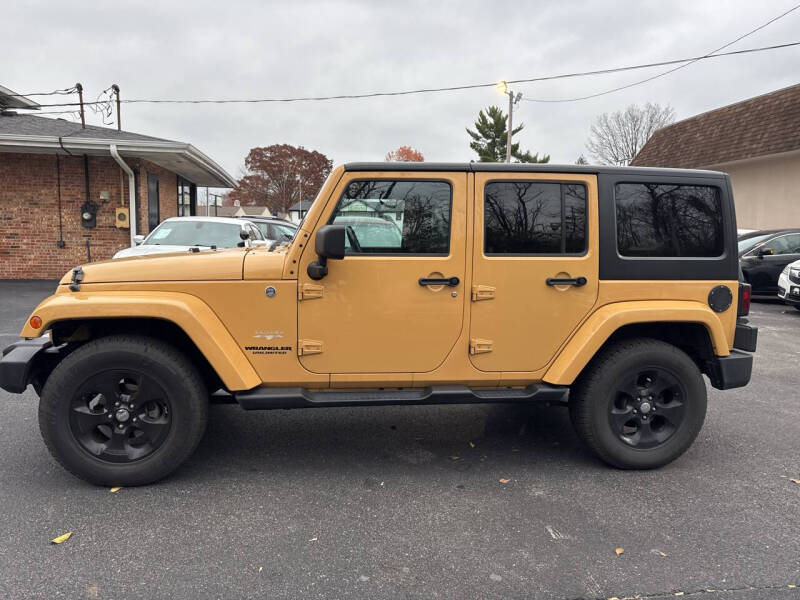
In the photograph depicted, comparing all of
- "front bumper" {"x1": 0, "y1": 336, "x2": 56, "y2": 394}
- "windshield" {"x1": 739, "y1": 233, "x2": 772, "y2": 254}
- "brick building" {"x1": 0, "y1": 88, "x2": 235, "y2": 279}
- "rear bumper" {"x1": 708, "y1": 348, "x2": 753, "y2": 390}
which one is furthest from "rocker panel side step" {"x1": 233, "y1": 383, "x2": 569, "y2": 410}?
"brick building" {"x1": 0, "y1": 88, "x2": 235, "y2": 279}

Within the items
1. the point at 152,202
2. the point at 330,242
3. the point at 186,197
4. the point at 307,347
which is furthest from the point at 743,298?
the point at 186,197

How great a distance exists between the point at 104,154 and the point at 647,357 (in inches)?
532

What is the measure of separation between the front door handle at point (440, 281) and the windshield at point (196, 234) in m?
6.42

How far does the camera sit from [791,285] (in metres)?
10.3

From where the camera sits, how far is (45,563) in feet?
8.57

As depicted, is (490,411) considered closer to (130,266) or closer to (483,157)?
(130,266)

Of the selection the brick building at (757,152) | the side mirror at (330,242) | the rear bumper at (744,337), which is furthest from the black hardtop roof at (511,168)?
the brick building at (757,152)

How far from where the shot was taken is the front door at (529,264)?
3.49 meters

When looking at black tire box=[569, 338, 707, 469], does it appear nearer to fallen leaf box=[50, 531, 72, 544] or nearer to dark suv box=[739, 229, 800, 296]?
fallen leaf box=[50, 531, 72, 544]

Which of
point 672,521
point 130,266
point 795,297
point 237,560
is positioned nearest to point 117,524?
point 237,560

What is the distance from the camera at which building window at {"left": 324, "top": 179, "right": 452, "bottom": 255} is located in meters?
3.43

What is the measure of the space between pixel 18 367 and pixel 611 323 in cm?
345

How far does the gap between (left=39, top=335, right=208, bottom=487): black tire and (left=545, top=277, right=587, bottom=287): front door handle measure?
2.17 metres

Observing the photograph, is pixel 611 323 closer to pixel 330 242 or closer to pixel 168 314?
pixel 330 242
